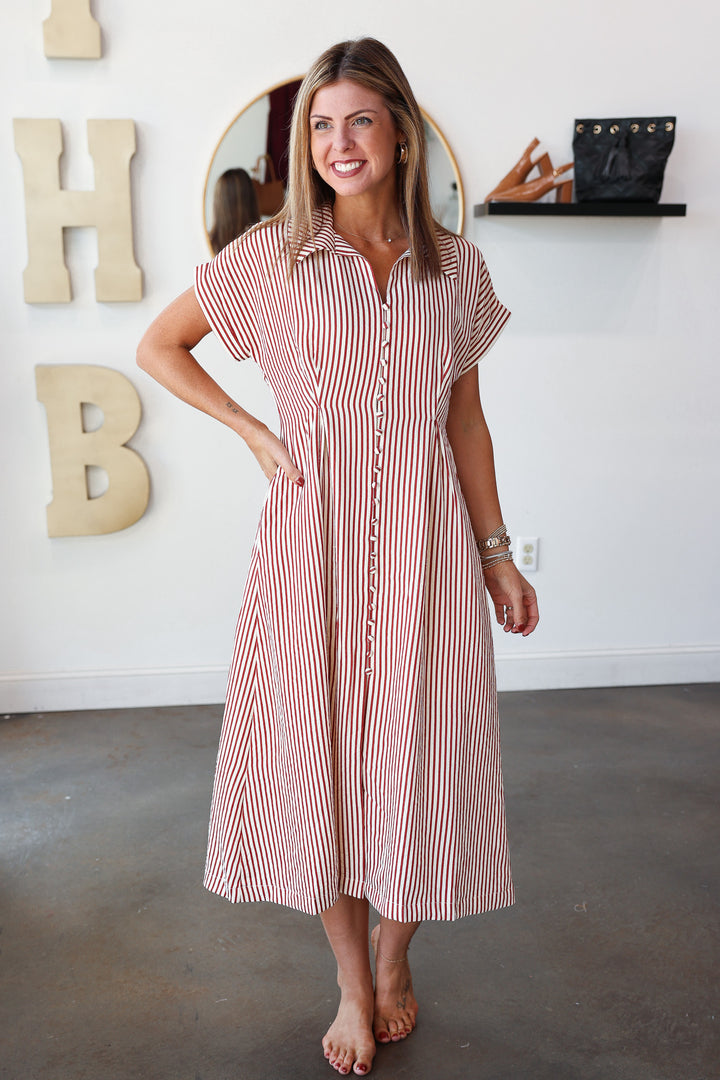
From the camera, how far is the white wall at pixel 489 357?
2.99m

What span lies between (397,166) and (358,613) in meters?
0.72

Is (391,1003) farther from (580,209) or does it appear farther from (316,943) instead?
(580,209)

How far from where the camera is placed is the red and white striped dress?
1429mm

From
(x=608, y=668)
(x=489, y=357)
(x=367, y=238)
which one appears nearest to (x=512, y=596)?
(x=367, y=238)

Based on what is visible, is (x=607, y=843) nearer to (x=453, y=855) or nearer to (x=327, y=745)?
(x=453, y=855)

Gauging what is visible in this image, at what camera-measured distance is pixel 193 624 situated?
10.9ft

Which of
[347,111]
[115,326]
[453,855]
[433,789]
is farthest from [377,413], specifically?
[115,326]

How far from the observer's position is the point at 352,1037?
1.67 metres

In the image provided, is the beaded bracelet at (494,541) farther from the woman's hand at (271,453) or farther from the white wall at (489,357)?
the white wall at (489,357)

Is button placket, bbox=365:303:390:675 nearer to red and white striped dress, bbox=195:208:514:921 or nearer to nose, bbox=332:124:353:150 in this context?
red and white striped dress, bbox=195:208:514:921

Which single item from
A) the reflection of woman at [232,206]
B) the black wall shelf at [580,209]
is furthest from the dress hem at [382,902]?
the black wall shelf at [580,209]

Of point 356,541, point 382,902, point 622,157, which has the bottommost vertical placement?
point 382,902

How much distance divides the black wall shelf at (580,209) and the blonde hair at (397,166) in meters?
1.68

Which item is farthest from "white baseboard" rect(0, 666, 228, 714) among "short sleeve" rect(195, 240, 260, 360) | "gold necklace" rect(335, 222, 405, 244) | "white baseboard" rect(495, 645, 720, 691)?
"gold necklace" rect(335, 222, 405, 244)
